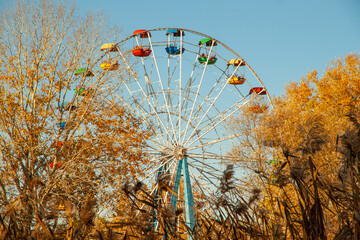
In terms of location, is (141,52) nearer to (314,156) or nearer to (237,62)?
(237,62)

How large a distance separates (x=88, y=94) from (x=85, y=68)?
4.58 feet

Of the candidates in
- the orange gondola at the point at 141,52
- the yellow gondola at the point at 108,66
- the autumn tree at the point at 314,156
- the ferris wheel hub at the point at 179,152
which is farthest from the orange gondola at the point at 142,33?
the autumn tree at the point at 314,156

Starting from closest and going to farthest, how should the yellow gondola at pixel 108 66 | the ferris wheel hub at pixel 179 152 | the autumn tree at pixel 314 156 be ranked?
the autumn tree at pixel 314 156, the yellow gondola at pixel 108 66, the ferris wheel hub at pixel 179 152

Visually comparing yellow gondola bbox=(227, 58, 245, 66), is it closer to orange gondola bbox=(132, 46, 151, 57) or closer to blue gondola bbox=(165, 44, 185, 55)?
blue gondola bbox=(165, 44, 185, 55)

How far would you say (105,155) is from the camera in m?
12.2

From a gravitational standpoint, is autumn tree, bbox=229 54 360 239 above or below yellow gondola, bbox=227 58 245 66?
below

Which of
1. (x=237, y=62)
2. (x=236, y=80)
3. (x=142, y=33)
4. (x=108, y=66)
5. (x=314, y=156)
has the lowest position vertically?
(x=314, y=156)

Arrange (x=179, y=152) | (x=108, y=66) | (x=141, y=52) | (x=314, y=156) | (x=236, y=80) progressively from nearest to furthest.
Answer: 1. (x=314, y=156)
2. (x=108, y=66)
3. (x=179, y=152)
4. (x=141, y=52)
5. (x=236, y=80)

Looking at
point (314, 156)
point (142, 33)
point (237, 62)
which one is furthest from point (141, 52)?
point (314, 156)

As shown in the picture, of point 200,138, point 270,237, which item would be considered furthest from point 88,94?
point 270,237

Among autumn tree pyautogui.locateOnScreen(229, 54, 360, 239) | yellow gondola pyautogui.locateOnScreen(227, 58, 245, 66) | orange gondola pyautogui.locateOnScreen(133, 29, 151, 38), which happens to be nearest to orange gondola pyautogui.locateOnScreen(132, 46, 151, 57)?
orange gondola pyautogui.locateOnScreen(133, 29, 151, 38)

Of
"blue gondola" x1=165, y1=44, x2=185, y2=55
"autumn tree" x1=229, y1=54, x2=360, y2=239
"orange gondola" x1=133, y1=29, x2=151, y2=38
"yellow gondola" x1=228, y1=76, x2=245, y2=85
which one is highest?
"orange gondola" x1=133, y1=29, x2=151, y2=38

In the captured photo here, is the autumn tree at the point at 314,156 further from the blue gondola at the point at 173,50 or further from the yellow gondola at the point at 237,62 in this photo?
the blue gondola at the point at 173,50

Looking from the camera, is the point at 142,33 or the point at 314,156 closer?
the point at 314,156
